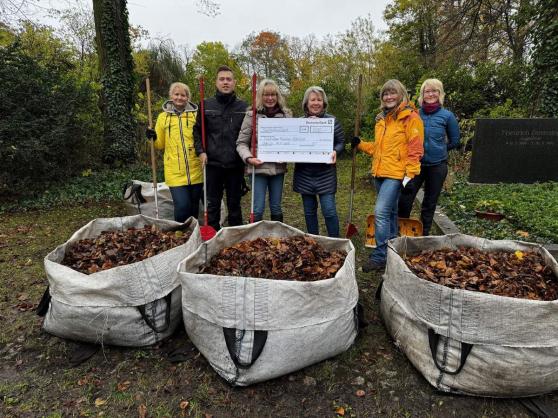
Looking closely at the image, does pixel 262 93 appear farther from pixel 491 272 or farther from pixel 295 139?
pixel 491 272

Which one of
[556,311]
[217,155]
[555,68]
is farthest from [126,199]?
[555,68]

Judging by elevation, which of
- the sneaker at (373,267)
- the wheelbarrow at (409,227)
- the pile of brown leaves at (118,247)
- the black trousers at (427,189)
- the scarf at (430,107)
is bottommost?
the sneaker at (373,267)

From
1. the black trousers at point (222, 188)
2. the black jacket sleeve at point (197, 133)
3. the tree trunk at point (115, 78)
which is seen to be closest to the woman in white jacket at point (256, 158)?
the black trousers at point (222, 188)

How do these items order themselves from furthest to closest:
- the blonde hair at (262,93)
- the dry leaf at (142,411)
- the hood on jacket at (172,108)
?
the hood on jacket at (172,108)
the blonde hair at (262,93)
the dry leaf at (142,411)

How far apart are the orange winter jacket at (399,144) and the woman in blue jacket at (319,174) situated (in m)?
0.38

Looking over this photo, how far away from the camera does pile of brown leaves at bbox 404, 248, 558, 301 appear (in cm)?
222

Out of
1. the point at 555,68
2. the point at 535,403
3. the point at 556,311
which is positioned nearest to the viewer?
the point at 556,311

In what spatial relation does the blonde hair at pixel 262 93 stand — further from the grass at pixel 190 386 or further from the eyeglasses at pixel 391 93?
the grass at pixel 190 386

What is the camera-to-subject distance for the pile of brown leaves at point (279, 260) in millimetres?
2482

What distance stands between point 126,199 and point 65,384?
8.94ft

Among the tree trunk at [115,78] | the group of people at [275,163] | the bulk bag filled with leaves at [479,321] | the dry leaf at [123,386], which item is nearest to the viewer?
the bulk bag filled with leaves at [479,321]

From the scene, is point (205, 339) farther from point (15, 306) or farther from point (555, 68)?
point (555, 68)

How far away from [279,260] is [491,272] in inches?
54.0

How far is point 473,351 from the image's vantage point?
1.98m
